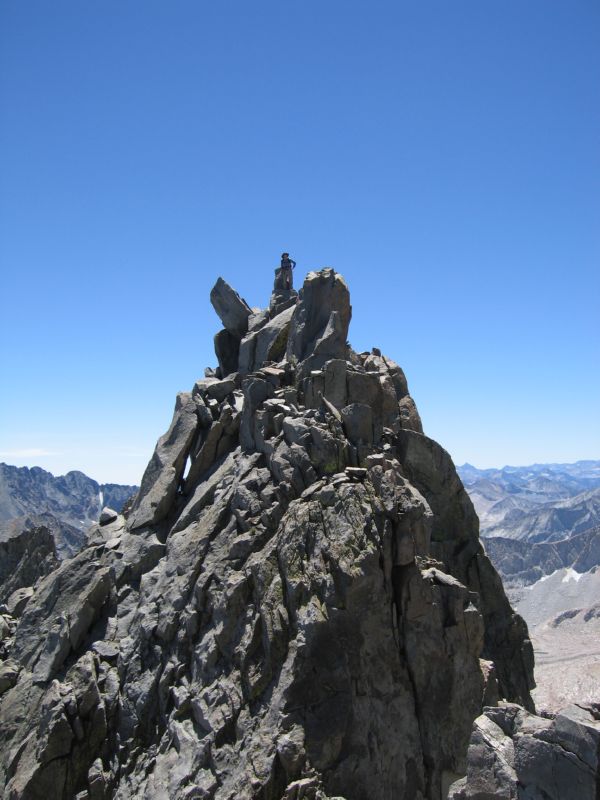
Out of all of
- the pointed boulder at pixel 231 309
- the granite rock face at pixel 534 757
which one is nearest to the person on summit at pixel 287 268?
the pointed boulder at pixel 231 309

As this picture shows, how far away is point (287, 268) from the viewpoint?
66062mm

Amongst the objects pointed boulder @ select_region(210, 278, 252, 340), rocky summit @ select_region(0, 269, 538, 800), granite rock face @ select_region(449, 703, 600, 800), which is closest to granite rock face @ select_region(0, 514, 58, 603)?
rocky summit @ select_region(0, 269, 538, 800)

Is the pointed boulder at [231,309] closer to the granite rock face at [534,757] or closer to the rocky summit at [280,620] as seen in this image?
the rocky summit at [280,620]

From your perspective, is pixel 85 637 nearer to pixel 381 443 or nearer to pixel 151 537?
pixel 151 537

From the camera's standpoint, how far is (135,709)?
3734 cm

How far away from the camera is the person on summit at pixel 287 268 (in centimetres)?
6523

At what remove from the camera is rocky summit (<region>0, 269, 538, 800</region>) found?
3009 cm

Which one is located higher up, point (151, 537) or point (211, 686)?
point (151, 537)

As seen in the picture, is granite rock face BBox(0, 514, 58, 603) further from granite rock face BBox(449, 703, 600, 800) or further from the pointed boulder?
granite rock face BBox(449, 703, 600, 800)

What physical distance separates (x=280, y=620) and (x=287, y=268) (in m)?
43.3

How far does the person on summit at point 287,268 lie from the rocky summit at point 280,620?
11.4m

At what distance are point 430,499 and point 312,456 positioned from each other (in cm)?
1500

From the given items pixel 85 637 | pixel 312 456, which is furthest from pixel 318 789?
pixel 85 637

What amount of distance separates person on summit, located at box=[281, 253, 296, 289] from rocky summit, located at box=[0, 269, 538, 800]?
449 inches
